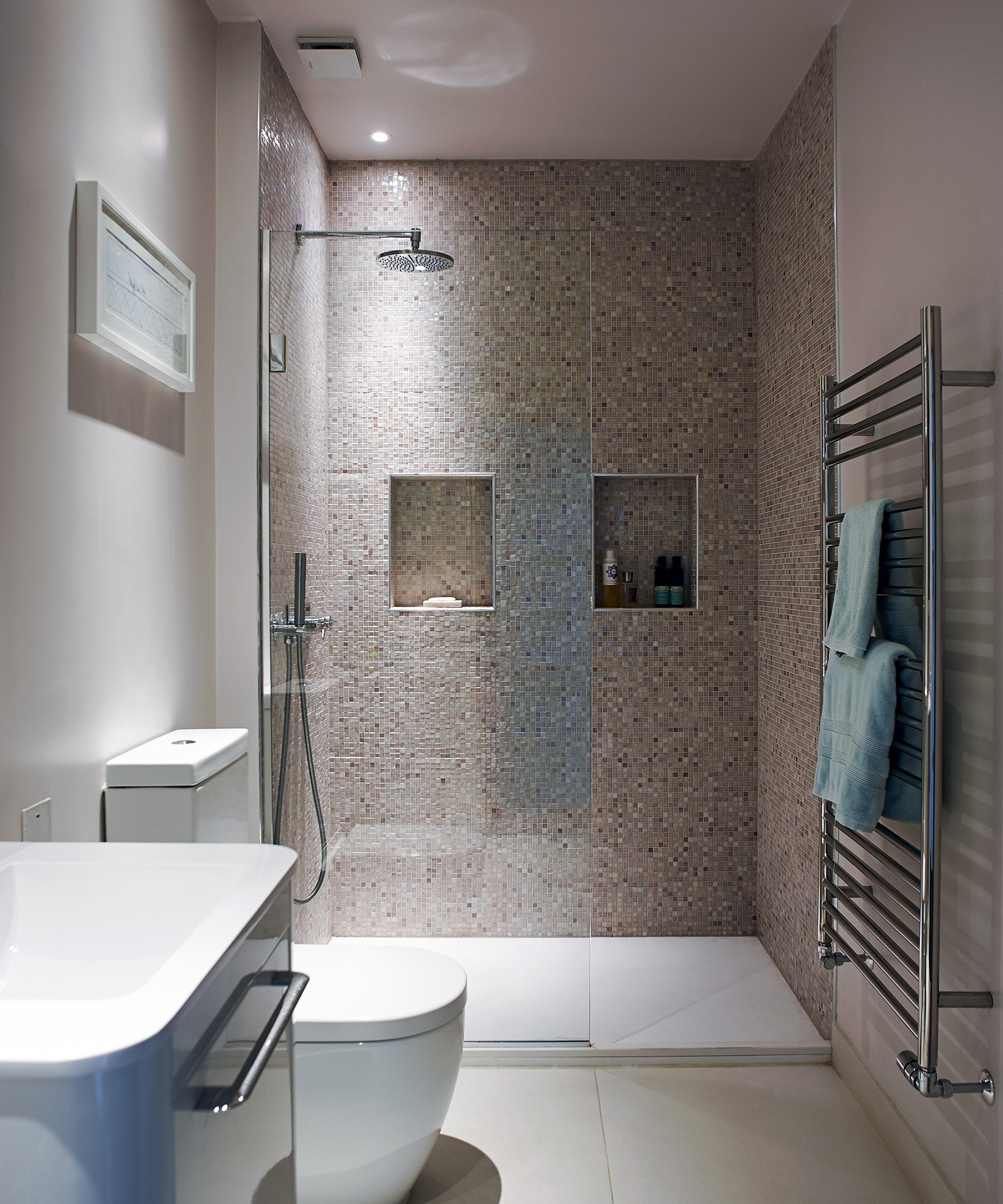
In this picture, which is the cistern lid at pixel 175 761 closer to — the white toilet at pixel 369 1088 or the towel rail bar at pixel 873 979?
the white toilet at pixel 369 1088

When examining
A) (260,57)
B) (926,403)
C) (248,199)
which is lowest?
(926,403)

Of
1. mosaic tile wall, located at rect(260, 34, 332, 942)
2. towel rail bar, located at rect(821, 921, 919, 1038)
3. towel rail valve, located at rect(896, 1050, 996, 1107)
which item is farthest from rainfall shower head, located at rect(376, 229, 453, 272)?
towel rail valve, located at rect(896, 1050, 996, 1107)

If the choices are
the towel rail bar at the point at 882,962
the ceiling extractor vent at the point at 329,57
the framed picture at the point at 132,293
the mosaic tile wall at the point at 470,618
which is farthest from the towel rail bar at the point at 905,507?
the ceiling extractor vent at the point at 329,57

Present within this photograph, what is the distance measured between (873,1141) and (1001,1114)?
59 centimetres

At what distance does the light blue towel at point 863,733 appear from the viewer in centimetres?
168

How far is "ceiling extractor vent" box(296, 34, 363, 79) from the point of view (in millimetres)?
2289

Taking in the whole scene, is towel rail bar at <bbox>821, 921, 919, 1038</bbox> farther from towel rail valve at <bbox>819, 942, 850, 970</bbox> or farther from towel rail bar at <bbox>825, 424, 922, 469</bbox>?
towel rail bar at <bbox>825, 424, 922, 469</bbox>

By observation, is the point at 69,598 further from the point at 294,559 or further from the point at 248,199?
the point at 248,199

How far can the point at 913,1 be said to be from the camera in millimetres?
1806

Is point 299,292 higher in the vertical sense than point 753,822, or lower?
higher

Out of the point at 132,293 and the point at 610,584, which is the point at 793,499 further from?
the point at 132,293

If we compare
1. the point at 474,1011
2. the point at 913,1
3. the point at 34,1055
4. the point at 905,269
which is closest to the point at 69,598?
the point at 34,1055

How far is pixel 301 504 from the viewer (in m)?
2.21

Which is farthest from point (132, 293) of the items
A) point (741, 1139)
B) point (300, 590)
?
point (741, 1139)
